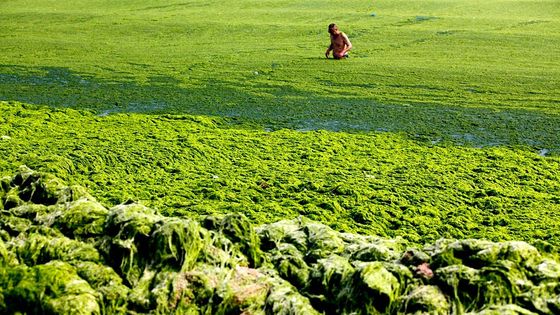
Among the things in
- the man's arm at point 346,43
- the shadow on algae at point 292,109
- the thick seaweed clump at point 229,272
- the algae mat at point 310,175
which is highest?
the man's arm at point 346,43

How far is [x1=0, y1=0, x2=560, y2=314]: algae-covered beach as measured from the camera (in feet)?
7.87

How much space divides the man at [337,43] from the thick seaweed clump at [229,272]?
7.40m

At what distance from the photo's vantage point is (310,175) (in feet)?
16.7

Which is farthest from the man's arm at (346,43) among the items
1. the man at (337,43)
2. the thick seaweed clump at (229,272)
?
the thick seaweed clump at (229,272)

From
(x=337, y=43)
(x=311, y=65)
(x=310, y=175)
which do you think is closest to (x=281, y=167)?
(x=310, y=175)

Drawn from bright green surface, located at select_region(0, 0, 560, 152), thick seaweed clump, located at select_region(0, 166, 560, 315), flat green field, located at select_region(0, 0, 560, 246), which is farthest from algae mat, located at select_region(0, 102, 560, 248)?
thick seaweed clump, located at select_region(0, 166, 560, 315)

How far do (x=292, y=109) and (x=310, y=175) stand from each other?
2.30 meters

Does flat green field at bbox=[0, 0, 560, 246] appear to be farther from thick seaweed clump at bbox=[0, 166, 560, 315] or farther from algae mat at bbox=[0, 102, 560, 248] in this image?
thick seaweed clump at bbox=[0, 166, 560, 315]

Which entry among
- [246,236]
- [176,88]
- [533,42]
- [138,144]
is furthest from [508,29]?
[246,236]

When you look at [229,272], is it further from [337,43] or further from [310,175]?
[337,43]

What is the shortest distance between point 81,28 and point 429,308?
41.2 feet

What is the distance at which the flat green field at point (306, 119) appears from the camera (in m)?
4.57

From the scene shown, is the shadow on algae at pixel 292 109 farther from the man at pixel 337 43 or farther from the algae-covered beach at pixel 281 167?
the man at pixel 337 43

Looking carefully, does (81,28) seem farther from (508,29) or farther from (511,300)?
(511,300)
